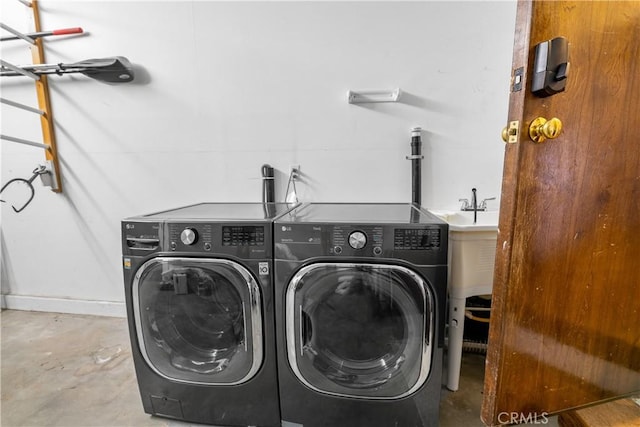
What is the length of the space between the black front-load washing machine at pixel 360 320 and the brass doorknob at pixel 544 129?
0.37 m

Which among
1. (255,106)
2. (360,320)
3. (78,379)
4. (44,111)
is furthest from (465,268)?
(44,111)

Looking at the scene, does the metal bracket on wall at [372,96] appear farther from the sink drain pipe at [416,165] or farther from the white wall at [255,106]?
the sink drain pipe at [416,165]

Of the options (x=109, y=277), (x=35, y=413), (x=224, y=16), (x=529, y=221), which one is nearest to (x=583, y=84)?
(x=529, y=221)

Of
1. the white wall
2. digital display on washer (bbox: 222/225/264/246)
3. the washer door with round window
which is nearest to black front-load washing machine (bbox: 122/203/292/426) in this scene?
digital display on washer (bbox: 222/225/264/246)

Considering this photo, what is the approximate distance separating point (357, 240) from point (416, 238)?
21cm

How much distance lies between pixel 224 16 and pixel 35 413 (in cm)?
230

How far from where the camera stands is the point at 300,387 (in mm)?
1059

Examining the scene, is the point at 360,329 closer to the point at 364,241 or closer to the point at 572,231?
the point at 364,241

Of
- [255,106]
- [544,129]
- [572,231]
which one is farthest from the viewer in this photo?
[255,106]

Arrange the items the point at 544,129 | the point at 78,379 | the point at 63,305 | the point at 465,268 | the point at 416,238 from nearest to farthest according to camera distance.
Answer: the point at 544,129, the point at 416,238, the point at 465,268, the point at 78,379, the point at 63,305

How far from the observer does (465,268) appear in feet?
4.03

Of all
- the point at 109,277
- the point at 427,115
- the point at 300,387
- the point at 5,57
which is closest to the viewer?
the point at 300,387

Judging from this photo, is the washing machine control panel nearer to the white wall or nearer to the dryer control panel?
the dryer control panel

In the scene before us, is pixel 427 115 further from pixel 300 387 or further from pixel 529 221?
pixel 300 387
